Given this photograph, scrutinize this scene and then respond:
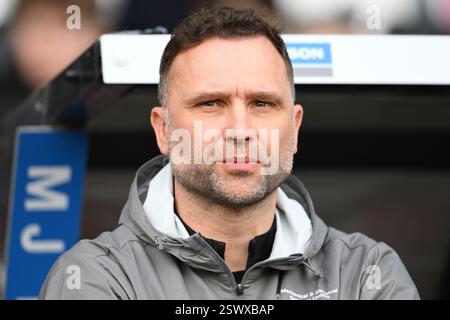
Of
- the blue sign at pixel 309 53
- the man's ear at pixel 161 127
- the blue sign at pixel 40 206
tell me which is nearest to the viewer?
the man's ear at pixel 161 127

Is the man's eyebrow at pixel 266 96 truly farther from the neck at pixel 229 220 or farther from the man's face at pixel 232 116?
the neck at pixel 229 220

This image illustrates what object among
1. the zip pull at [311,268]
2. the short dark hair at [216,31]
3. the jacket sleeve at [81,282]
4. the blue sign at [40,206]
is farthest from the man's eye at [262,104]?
the blue sign at [40,206]

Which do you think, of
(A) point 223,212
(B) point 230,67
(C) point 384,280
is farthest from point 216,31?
(C) point 384,280

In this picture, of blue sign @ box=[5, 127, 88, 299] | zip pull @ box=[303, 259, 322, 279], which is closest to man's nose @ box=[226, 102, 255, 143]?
zip pull @ box=[303, 259, 322, 279]

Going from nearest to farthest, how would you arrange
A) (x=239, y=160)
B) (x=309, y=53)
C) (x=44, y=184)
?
(x=239, y=160), (x=309, y=53), (x=44, y=184)

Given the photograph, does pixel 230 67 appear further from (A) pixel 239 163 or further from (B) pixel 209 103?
(A) pixel 239 163

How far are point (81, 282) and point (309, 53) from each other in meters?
0.74

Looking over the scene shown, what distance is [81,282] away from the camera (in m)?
1.78

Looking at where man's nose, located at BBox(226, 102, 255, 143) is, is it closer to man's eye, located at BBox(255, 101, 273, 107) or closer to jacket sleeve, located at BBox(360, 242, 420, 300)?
man's eye, located at BBox(255, 101, 273, 107)

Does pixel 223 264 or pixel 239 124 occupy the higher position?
pixel 239 124

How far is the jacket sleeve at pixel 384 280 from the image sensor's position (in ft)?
6.13

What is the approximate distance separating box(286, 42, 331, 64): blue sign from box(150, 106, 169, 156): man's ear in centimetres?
34

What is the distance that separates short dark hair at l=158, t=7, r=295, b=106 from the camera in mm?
1908
